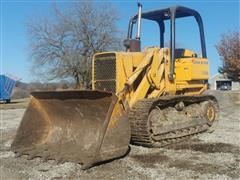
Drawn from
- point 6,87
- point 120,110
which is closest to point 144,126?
point 120,110

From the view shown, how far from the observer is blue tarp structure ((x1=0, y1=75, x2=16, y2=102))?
29562mm

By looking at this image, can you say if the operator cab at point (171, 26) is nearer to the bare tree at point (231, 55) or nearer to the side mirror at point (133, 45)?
the side mirror at point (133, 45)

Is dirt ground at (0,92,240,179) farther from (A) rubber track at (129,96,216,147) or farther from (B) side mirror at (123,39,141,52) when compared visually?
(B) side mirror at (123,39,141,52)

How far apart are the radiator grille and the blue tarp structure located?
71.5ft

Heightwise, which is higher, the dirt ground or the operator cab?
the operator cab

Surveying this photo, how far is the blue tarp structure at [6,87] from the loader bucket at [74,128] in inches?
864

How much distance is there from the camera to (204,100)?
10820 mm

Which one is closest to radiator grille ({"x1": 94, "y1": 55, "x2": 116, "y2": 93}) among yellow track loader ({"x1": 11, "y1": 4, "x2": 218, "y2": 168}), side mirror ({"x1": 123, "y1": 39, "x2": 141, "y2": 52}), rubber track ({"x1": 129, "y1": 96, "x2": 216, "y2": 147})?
yellow track loader ({"x1": 11, "y1": 4, "x2": 218, "y2": 168})

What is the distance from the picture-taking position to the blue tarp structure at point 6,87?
29.6m

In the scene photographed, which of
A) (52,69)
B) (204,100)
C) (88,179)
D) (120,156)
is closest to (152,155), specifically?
(120,156)

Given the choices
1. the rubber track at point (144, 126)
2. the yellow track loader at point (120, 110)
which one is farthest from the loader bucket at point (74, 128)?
the rubber track at point (144, 126)

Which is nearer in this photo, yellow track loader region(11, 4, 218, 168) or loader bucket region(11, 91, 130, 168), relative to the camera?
loader bucket region(11, 91, 130, 168)

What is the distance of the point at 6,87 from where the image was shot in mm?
30031

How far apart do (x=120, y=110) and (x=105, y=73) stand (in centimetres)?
191
